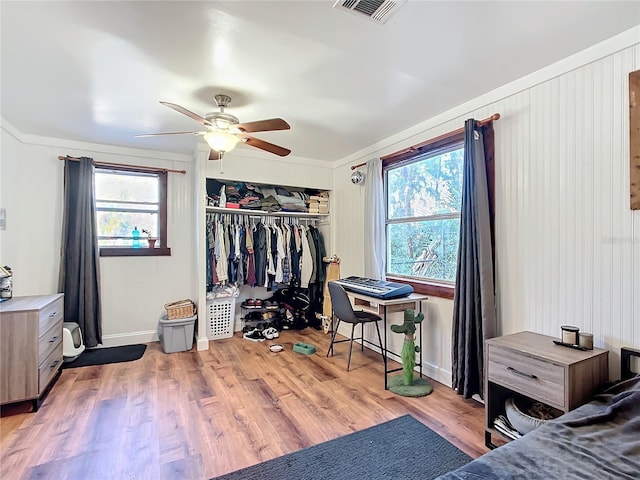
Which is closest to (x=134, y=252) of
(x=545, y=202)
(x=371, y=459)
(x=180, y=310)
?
(x=180, y=310)

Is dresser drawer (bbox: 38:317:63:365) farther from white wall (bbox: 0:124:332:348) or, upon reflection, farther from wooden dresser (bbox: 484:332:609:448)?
wooden dresser (bbox: 484:332:609:448)

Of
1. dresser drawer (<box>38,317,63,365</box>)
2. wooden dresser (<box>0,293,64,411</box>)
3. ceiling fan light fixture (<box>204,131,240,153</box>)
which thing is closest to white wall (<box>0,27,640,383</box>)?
dresser drawer (<box>38,317,63,365</box>)

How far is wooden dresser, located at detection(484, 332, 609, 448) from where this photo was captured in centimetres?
164

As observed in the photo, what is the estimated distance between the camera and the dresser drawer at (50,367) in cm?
252

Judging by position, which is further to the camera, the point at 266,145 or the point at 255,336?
the point at 255,336

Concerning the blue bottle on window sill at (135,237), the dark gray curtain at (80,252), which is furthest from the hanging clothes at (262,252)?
the dark gray curtain at (80,252)

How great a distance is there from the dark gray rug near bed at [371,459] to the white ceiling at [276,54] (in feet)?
7.78

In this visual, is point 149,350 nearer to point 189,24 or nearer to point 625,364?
point 189,24

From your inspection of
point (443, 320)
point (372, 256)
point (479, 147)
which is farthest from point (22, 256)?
point (479, 147)

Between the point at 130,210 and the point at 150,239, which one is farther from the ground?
the point at 130,210

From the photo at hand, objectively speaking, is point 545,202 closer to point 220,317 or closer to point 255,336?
point 255,336

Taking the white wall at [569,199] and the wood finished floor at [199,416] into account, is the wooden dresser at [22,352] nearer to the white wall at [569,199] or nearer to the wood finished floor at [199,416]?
the wood finished floor at [199,416]

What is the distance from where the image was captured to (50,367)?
2.75 metres

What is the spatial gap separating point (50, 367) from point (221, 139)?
2368mm
